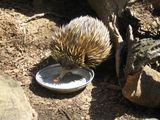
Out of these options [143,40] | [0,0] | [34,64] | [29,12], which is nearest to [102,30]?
[143,40]

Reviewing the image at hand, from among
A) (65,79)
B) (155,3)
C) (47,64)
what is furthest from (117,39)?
(47,64)

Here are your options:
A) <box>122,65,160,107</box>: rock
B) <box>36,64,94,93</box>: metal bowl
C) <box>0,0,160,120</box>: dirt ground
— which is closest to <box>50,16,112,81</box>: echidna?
<box>36,64,94,93</box>: metal bowl

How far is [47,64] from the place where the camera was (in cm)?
575

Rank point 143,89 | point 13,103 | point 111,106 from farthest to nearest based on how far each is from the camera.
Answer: point 111,106 < point 143,89 < point 13,103

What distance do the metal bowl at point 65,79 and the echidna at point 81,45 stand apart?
96 millimetres

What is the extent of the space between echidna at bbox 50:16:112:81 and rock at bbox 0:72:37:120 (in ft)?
2.40

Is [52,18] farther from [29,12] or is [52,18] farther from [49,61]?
[49,61]

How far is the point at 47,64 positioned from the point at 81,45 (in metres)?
0.60

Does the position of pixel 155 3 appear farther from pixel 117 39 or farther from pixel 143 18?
pixel 117 39

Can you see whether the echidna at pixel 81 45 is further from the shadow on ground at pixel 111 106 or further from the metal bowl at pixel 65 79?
the shadow on ground at pixel 111 106

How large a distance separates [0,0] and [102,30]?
6.11 feet

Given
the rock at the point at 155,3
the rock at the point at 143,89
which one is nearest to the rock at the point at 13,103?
the rock at the point at 143,89

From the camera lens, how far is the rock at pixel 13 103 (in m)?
4.46

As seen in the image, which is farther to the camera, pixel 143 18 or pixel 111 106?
pixel 143 18
